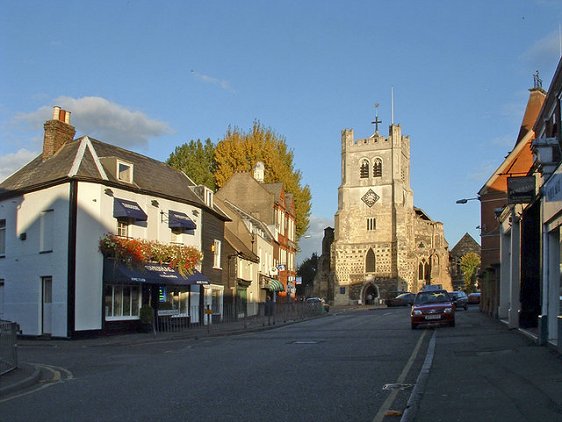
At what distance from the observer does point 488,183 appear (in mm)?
43562

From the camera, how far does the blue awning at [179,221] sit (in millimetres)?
31406

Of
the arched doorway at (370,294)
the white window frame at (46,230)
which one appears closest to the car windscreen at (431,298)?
the white window frame at (46,230)

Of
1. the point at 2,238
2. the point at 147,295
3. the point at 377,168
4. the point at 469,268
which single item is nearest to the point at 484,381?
the point at 147,295

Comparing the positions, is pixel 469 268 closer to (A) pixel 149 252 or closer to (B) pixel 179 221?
(B) pixel 179 221

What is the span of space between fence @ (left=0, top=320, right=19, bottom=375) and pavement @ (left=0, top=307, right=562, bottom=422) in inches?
8.0

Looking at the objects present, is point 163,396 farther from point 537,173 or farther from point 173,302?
point 173,302

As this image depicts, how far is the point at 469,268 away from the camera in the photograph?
320ft

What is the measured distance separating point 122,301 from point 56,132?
9.20 m

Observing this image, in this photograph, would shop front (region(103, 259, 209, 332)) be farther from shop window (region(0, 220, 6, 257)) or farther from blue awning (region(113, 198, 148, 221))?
shop window (region(0, 220, 6, 257))

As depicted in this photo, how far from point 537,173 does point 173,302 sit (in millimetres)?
19476

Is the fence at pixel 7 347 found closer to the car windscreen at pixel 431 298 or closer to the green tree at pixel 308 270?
the car windscreen at pixel 431 298

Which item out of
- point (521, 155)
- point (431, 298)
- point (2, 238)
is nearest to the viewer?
point (431, 298)

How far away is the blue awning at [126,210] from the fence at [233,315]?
5100 mm

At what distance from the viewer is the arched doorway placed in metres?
89.1
